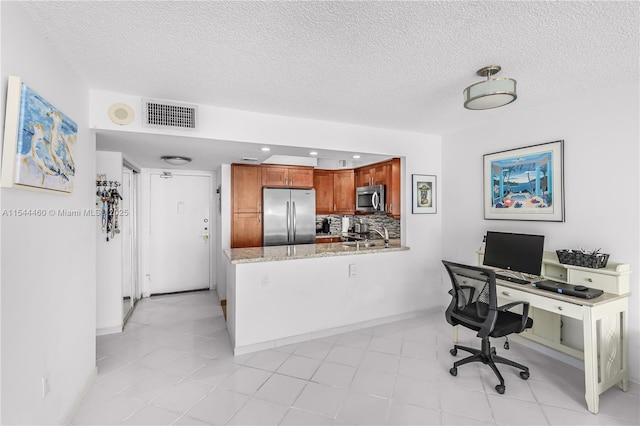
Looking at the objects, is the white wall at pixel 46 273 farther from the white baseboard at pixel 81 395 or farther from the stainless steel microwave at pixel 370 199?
the stainless steel microwave at pixel 370 199

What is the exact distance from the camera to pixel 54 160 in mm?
1699

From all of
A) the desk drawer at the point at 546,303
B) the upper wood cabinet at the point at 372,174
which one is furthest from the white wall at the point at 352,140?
the desk drawer at the point at 546,303

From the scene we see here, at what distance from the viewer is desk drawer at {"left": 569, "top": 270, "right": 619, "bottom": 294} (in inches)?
91.0

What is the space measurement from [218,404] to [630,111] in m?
3.79

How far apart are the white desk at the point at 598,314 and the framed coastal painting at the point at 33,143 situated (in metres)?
3.30

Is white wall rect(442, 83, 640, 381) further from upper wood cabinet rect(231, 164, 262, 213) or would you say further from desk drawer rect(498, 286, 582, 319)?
upper wood cabinet rect(231, 164, 262, 213)

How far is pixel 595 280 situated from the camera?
7.88 ft

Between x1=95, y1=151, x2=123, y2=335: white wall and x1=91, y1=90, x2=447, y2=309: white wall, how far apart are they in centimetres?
111

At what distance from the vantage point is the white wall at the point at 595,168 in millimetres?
2365

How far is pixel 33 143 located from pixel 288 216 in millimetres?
3372

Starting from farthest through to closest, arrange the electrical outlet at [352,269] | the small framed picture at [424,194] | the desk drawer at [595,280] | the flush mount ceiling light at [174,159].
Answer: the small framed picture at [424,194], the flush mount ceiling light at [174,159], the electrical outlet at [352,269], the desk drawer at [595,280]

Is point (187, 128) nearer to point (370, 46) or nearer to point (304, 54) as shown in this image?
point (304, 54)

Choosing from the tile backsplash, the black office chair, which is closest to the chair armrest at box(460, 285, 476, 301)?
the black office chair

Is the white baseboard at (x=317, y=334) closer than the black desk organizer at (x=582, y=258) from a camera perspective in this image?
No
